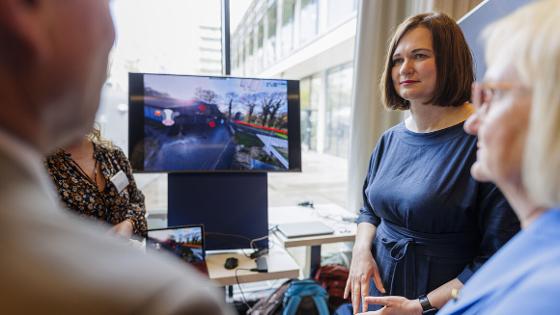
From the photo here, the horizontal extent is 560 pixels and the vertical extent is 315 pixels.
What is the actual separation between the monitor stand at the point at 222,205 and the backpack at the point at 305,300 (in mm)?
308

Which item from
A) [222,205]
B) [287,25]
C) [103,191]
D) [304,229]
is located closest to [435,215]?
[304,229]

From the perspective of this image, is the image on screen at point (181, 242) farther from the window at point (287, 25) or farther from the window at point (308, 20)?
the window at point (308, 20)

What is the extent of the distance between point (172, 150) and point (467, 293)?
1.35m

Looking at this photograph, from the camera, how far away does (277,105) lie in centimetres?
165

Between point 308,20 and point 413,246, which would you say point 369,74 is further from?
point 308,20

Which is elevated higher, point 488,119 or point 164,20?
point 164,20

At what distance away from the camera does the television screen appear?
1.53 metres

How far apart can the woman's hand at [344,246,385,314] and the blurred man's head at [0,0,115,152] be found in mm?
1131

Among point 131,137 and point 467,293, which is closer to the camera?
point 467,293

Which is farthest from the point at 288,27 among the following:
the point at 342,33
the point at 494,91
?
the point at 494,91

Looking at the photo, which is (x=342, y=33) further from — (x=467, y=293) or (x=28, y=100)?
(x=28, y=100)

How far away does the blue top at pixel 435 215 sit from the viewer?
95 centimetres

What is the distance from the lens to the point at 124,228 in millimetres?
1344

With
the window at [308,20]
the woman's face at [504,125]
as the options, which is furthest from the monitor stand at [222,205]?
the window at [308,20]
